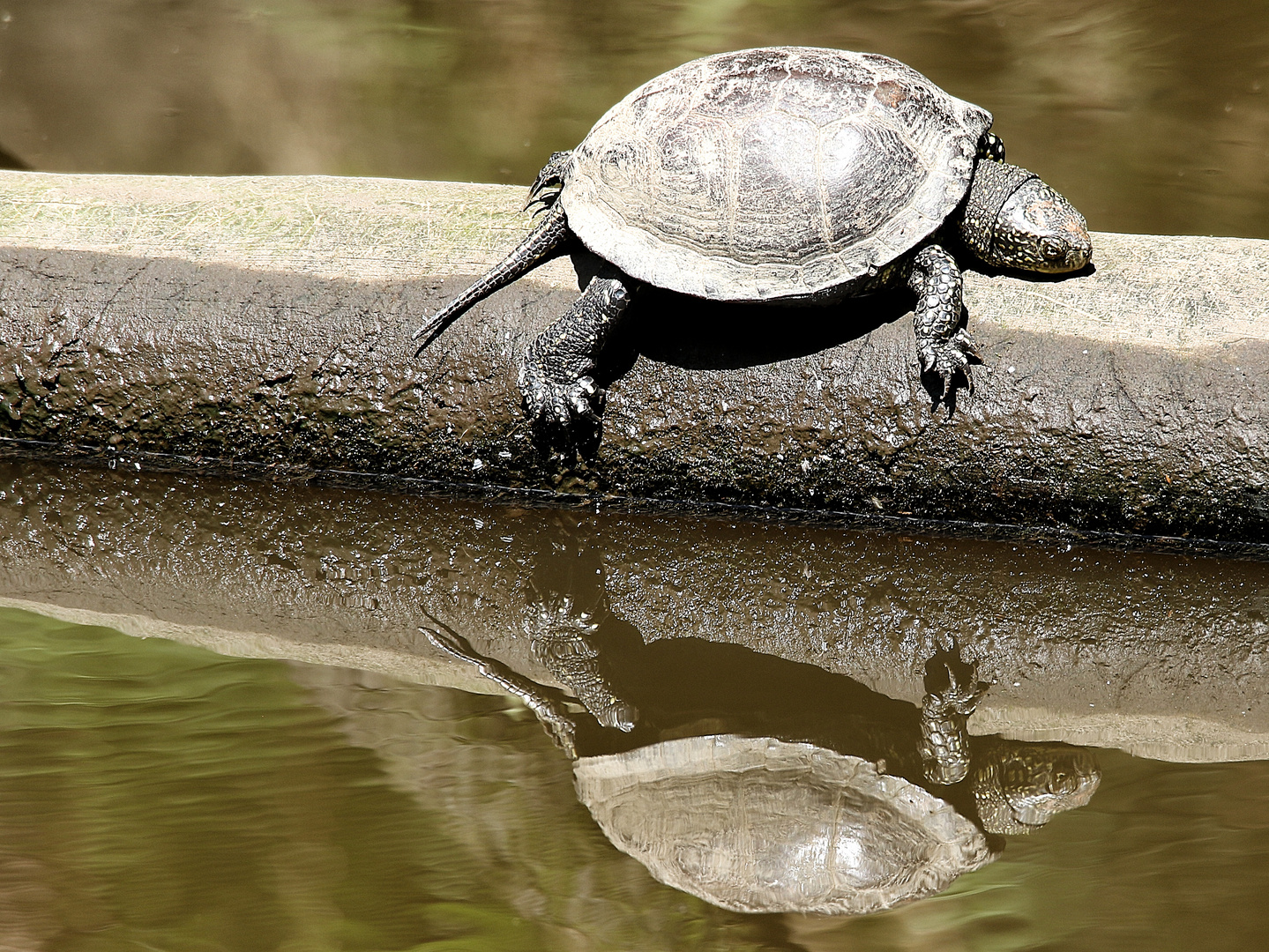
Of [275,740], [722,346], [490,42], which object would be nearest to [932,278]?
[722,346]

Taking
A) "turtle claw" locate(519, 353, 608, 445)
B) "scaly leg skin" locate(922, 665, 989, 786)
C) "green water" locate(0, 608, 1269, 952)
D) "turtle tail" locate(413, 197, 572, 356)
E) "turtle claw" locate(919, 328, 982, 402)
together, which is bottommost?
"green water" locate(0, 608, 1269, 952)

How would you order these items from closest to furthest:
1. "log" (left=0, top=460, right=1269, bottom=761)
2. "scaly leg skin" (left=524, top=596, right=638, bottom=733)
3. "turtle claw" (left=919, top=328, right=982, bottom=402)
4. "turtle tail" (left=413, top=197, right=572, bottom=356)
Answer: "scaly leg skin" (left=524, top=596, right=638, bottom=733), "log" (left=0, top=460, right=1269, bottom=761), "turtle claw" (left=919, top=328, right=982, bottom=402), "turtle tail" (left=413, top=197, right=572, bottom=356)

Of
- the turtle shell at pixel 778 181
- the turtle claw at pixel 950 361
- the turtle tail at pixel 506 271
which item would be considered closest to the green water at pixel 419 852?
the turtle claw at pixel 950 361

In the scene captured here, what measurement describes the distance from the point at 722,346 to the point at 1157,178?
3843 mm

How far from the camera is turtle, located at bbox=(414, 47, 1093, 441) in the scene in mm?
3109

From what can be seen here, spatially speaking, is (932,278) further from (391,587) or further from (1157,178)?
(1157,178)

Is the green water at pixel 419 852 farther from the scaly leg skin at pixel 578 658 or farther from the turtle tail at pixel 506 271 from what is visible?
the turtle tail at pixel 506 271

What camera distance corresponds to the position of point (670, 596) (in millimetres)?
3102

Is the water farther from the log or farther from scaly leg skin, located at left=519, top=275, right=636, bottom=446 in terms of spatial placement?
scaly leg skin, located at left=519, top=275, right=636, bottom=446

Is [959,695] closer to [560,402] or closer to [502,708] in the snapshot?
[502,708]

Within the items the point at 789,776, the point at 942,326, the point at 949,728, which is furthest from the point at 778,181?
the point at 789,776

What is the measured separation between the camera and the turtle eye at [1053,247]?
314 centimetres

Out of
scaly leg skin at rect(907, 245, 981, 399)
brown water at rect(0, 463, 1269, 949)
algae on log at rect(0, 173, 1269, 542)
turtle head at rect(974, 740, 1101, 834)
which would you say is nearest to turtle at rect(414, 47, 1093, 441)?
scaly leg skin at rect(907, 245, 981, 399)

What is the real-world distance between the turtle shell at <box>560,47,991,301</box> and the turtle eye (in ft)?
0.93
